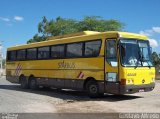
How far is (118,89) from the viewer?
57.4 feet

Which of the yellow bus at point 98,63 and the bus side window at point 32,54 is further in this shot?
the bus side window at point 32,54

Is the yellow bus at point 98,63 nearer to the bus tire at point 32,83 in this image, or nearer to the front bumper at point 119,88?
the front bumper at point 119,88

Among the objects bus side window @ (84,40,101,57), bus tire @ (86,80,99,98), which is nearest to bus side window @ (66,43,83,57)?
bus side window @ (84,40,101,57)

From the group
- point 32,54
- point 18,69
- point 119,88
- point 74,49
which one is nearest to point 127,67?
point 119,88

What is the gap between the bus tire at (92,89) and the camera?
19.0 metres

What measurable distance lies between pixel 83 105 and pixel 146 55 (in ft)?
14.8

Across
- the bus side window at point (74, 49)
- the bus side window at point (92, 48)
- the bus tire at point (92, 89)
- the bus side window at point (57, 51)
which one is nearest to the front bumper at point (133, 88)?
the bus tire at point (92, 89)

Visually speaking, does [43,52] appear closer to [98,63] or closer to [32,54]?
[32,54]

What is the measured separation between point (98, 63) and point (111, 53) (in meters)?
1.04

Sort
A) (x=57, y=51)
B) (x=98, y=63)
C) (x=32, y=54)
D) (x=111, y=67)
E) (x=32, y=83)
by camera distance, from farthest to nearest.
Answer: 1. (x=32, y=83)
2. (x=32, y=54)
3. (x=57, y=51)
4. (x=98, y=63)
5. (x=111, y=67)

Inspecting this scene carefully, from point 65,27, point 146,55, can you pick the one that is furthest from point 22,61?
point 65,27

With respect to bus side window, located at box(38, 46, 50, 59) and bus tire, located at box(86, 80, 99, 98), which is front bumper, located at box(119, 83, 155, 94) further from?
bus side window, located at box(38, 46, 50, 59)

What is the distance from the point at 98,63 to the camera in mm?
→ 18734

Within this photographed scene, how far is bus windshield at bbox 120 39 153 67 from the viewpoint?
1759cm
